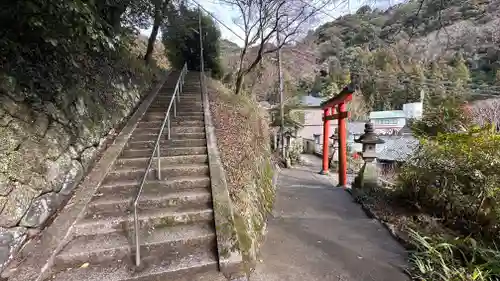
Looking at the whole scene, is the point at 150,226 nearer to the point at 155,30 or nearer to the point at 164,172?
the point at 164,172

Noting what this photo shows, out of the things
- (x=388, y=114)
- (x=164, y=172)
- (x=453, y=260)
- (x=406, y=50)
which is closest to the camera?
(x=453, y=260)

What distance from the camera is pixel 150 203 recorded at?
3.40 m

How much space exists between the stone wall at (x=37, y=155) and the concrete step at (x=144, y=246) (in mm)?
524

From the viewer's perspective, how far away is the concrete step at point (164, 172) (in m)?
3.88

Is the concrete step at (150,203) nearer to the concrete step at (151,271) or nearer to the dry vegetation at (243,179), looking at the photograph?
the dry vegetation at (243,179)

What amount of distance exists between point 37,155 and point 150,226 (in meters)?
1.61

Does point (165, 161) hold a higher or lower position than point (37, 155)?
lower

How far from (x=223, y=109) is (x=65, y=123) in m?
4.55

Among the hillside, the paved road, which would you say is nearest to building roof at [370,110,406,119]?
the hillside

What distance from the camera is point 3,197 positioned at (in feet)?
8.36

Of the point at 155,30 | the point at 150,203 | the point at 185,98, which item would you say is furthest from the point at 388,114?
the point at 150,203

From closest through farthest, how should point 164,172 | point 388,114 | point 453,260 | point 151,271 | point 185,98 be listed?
1. point 151,271
2. point 453,260
3. point 164,172
4. point 185,98
5. point 388,114

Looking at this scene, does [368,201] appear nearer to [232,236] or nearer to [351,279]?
[351,279]

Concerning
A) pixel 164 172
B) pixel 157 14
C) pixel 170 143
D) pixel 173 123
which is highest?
pixel 157 14
